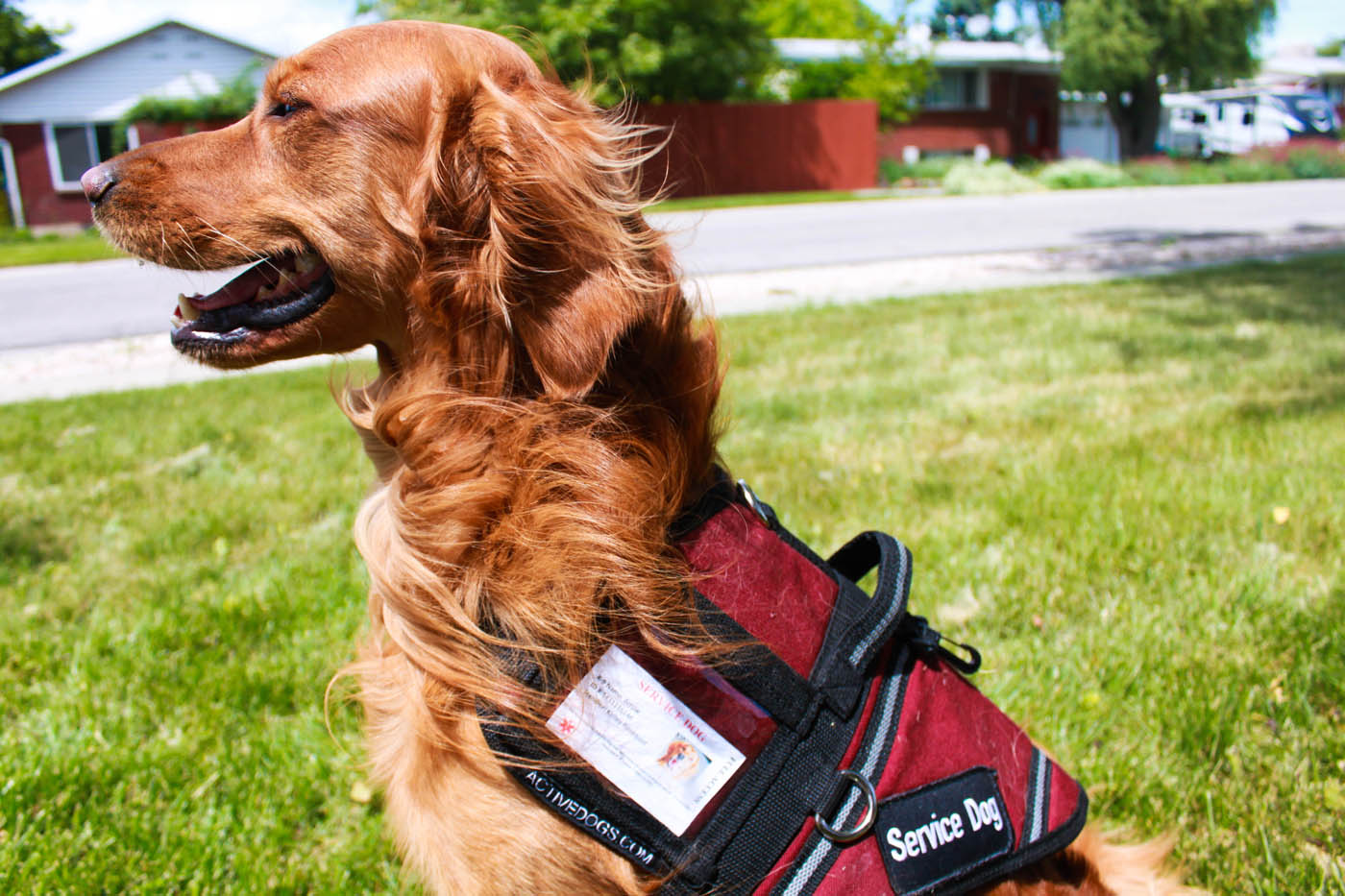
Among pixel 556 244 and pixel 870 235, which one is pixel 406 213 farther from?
pixel 870 235

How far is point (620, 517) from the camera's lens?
165 cm

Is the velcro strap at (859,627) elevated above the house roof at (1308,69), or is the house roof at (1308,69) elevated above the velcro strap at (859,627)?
the house roof at (1308,69)

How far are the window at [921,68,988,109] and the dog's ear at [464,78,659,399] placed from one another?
42771 millimetres

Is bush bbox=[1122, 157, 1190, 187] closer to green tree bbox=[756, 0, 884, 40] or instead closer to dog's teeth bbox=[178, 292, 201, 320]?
green tree bbox=[756, 0, 884, 40]

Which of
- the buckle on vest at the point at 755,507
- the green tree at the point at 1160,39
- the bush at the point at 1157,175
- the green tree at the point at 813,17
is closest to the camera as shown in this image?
the buckle on vest at the point at 755,507

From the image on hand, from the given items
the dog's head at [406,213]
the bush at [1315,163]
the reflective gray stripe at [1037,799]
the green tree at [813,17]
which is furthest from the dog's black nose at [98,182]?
the green tree at [813,17]

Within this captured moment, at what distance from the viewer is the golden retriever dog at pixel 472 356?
163cm

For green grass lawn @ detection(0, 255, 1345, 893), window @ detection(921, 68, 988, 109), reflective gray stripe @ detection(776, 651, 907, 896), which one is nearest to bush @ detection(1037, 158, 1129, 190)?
window @ detection(921, 68, 988, 109)

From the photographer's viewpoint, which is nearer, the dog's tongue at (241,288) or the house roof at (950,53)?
the dog's tongue at (241,288)

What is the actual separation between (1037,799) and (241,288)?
1.83 metres

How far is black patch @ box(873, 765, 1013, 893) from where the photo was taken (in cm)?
158

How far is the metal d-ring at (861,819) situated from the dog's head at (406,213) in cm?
80

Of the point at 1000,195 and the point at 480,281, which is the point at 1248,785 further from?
the point at 1000,195

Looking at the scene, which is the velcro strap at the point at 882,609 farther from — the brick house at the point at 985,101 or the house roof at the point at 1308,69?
the house roof at the point at 1308,69
